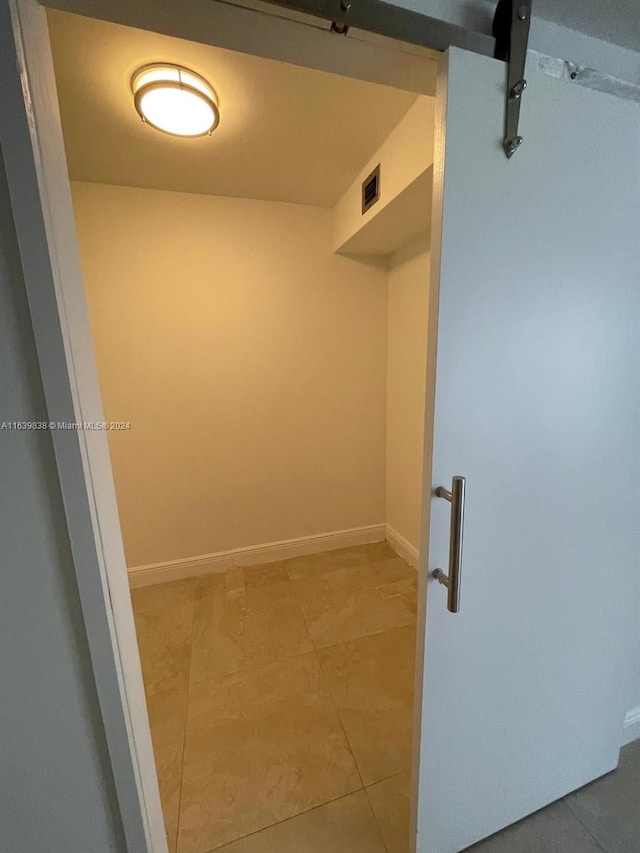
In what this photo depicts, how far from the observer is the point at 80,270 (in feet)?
2.13

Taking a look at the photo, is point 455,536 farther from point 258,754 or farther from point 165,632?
point 165,632

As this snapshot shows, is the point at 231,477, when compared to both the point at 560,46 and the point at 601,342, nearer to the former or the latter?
the point at 601,342

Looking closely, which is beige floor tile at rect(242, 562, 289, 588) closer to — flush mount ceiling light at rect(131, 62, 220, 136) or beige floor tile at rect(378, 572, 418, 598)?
beige floor tile at rect(378, 572, 418, 598)

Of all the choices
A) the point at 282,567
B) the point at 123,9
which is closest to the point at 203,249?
the point at 123,9

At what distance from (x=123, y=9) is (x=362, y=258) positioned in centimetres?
188

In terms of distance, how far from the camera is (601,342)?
34.1 inches

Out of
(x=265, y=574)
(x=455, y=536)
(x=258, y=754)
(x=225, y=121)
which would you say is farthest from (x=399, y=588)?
(x=225, y=121)

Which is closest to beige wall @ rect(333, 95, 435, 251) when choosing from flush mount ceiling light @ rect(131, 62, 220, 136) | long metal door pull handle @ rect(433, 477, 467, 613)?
flush mount ceiling light @ rect(131, 62, 220, 136)

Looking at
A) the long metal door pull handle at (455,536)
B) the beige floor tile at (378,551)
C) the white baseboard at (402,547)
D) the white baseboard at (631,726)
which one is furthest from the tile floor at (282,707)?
the long metal door pull handle at (455,536)

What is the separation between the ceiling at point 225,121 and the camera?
104 cm

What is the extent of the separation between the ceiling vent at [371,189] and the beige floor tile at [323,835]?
2.50 meters

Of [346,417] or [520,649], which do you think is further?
[346,417]

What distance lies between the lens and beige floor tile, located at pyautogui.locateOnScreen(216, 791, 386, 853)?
102cm

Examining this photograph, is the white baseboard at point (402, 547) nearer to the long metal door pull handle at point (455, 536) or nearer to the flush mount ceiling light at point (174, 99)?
the long metal door pull handle at point (455, 536)
